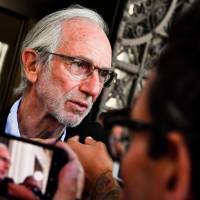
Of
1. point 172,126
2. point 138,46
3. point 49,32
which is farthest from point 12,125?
point 138,46

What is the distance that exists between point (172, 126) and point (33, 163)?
49 centimetres

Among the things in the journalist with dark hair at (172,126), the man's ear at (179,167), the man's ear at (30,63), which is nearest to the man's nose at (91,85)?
the man's ear at (30,63)

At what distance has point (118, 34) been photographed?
10.3ft

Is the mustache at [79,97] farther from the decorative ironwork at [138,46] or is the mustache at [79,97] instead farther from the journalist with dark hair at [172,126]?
the decorative ironwork at [138,46]

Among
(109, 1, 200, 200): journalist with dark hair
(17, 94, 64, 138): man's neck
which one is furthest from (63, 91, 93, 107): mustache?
(109, 1, 200, 200): journalist with dark hair

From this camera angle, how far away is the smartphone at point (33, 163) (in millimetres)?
1133

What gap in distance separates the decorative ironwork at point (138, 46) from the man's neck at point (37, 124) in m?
1.32

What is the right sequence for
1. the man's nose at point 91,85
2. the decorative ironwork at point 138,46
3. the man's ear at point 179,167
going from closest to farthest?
1. the man's ear at point 179,167
2. the man's nose at point 91,85
3. the decorative ironwork at point 138,46

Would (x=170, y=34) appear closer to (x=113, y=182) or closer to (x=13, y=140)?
(x=13, y=140)

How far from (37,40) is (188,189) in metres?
1.37

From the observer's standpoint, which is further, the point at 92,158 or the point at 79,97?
the point at 79,97

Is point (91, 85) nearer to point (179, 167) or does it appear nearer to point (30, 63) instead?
point (30, 63)

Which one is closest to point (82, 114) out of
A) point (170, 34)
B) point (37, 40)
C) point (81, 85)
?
point (81, 85)

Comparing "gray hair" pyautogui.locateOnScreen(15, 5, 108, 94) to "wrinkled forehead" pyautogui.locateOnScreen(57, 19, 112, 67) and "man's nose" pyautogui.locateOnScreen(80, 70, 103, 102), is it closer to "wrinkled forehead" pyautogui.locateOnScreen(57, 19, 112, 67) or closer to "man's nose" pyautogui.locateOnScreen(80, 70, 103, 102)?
"wrinkled forehead" pyautogui.locateOnScreen(57, 19, 112, 67)
